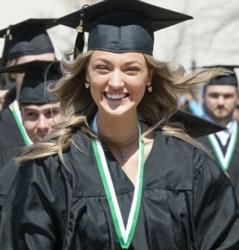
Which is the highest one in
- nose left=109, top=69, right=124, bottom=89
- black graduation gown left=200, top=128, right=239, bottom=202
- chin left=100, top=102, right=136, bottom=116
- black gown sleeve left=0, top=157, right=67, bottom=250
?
nose left=109, top=69, right=124, bottom=89

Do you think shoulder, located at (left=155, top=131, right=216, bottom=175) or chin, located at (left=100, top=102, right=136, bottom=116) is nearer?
chin, located at (left=100, top=102, right=136, bottom=116)

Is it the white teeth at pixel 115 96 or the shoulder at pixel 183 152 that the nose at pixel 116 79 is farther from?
the shoulder at pixel 183 152

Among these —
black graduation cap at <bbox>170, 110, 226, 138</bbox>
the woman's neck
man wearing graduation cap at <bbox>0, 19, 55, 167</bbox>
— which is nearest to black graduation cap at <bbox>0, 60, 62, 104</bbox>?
man wearing graduation cap at <bbox>0, 19, 55, 167</bbox>

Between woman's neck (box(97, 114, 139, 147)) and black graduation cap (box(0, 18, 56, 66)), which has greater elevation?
black graduation cap (box(0, 18, 56, 66))

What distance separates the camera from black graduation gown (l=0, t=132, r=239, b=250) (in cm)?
443

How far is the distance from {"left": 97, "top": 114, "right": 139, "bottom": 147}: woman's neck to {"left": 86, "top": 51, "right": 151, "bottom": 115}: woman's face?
3.6 inches

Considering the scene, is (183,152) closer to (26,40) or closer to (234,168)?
(234,168)

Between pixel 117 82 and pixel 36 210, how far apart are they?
2.27ft

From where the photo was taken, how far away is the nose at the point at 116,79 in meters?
4.47

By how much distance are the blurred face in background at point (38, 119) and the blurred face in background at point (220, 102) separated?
108 inches

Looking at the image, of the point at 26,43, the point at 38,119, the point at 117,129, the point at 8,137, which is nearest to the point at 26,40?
the point at 26,43

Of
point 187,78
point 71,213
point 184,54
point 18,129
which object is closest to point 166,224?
point 71,213

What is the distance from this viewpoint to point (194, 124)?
18.4 feet

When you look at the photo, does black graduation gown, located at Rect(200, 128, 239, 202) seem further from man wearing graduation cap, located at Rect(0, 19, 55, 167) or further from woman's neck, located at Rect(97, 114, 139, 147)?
woman's neck, located at Rect(97, 114, 139, 147)
